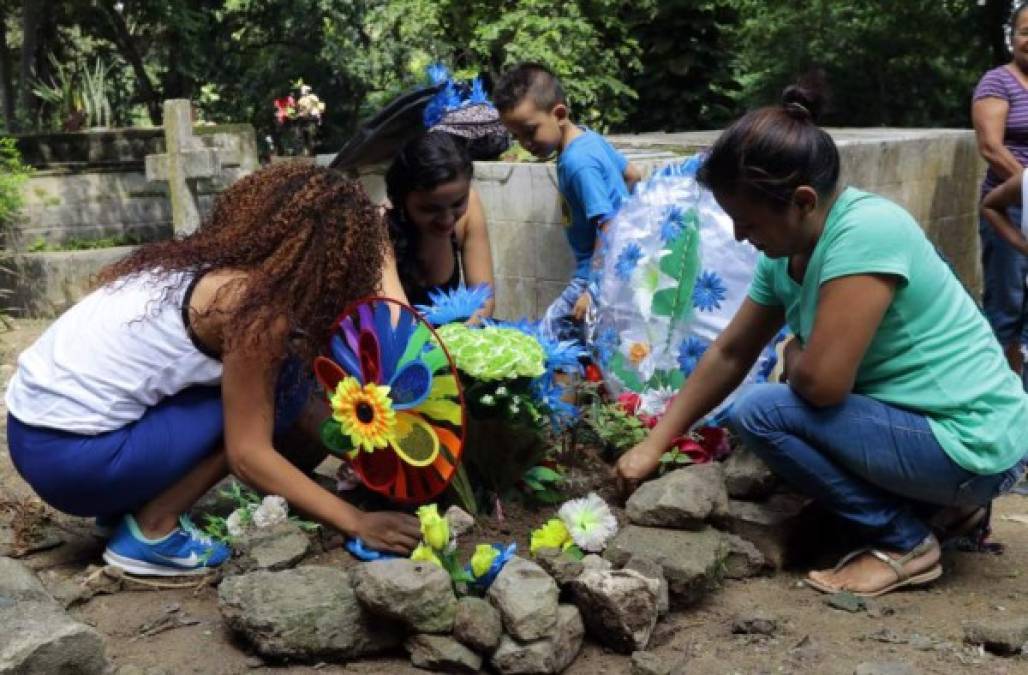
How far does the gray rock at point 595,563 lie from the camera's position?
255 centimetres

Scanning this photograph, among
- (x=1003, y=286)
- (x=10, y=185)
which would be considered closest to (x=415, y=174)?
(x=1003, y=286)

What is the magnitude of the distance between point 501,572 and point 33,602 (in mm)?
948

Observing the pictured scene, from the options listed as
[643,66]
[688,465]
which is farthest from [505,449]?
[643,66]

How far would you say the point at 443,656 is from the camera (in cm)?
235

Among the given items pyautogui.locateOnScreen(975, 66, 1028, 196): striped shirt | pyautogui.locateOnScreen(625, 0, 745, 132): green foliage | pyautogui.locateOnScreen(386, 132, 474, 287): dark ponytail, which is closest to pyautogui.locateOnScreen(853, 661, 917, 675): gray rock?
pyautogui.locateOnScreen(386, 132, 474, 287): dark ponytail

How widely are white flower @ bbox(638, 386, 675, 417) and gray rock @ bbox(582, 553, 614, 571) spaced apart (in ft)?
3.53

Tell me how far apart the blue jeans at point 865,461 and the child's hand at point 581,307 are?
127 centimetres

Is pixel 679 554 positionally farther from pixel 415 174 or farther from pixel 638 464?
pixel 415 174

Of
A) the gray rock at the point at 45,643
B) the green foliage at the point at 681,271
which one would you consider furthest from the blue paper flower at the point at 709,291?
the gray rock at the point at 45,643

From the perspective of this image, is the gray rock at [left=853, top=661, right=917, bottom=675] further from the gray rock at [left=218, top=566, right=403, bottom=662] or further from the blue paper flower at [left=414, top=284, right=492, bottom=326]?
the blue paper flower at [left=414, top=284, right=492, bottom=326]

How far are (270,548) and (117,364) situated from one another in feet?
1.88

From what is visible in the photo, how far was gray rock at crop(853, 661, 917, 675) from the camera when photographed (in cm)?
229

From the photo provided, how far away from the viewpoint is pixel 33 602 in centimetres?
233

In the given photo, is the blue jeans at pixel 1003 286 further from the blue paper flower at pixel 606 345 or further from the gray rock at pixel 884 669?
the gray rock at pixel 884 669
